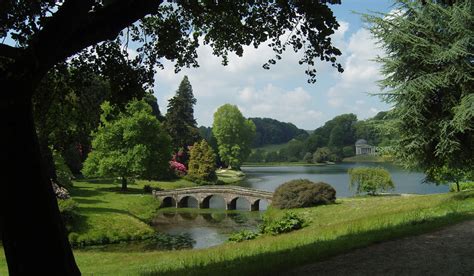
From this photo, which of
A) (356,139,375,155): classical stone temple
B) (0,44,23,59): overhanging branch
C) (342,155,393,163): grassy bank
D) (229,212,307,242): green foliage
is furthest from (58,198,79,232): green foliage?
(356,139,375,155): classical stone temple

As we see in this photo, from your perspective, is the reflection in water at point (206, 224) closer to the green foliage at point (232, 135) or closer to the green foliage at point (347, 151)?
the green foliage at point (232, 135)

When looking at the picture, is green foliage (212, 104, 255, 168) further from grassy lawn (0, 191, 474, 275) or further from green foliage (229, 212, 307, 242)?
grassy lawn (0, 191, 474, 275)

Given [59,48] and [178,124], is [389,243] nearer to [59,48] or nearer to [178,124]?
[59,48]

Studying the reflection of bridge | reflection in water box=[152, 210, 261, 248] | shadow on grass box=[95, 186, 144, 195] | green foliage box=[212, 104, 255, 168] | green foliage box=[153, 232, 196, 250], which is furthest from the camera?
green foliage box=[212, 104, 255, 168]

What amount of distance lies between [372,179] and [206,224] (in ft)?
52.9

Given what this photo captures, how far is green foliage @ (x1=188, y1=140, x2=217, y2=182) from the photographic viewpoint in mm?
71688

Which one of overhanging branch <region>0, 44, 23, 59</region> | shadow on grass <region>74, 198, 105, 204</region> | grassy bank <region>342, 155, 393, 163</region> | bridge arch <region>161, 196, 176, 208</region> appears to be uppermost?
overhanging branch <region>0, 44, 23, 59</region>

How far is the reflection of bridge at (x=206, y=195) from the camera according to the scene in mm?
48281

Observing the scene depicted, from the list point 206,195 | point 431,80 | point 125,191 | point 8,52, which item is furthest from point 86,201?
point 8,52

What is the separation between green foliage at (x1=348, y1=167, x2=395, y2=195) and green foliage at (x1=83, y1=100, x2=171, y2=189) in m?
24.6

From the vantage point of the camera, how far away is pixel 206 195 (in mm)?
52406

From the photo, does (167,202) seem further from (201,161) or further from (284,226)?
(284,226)

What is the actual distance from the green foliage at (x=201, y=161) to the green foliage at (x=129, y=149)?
647 inches

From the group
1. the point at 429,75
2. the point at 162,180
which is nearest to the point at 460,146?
the point at 429,75
